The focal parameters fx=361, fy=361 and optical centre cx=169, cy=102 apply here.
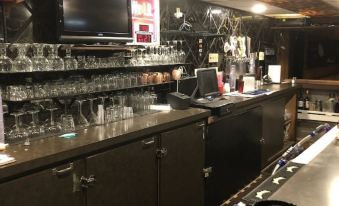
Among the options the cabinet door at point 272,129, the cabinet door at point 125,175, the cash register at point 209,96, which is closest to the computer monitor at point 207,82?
the cash register at point 209,96

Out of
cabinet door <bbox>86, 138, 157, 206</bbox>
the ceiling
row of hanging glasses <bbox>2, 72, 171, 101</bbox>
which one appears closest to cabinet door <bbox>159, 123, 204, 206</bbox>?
cabinet door <bbox>86, 138, 157, 206</bbox>

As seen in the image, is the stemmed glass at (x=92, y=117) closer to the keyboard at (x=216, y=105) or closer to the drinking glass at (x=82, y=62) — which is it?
the drinking glass at (x=82, y=62)

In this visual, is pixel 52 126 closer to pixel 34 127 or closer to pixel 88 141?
pixel 34 127

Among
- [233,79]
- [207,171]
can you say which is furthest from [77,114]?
[233,79]

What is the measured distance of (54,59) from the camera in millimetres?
2422

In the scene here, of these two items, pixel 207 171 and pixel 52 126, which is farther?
pixel 207 171

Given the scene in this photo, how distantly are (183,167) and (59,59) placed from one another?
1.31 metres

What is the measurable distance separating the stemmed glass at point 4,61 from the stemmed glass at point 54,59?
0.92 ft

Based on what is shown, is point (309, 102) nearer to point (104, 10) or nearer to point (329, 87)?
point (329, 87)

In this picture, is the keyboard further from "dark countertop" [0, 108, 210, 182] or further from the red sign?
the red sign

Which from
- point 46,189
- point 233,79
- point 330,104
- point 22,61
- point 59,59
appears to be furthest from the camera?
point 330,104

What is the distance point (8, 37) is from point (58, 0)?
15.8 inches

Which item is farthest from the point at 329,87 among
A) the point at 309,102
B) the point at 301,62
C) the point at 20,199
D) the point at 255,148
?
the point at 20,199

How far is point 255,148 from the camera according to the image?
4.25 metres
